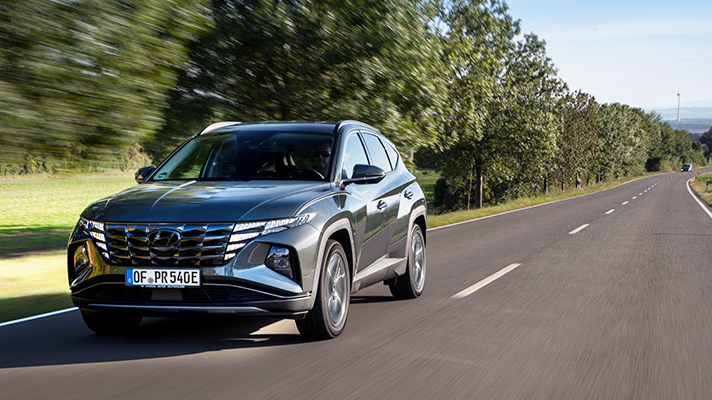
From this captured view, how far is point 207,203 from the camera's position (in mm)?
4914

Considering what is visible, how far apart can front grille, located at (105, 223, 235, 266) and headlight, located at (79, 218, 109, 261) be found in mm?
282

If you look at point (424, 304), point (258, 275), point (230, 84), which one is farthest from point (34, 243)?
point (258, 275)

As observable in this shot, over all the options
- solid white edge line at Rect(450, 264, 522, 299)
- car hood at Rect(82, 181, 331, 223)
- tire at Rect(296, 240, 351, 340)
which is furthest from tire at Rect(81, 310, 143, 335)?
solid white edge line at Rect(450, 264, 522, 299)

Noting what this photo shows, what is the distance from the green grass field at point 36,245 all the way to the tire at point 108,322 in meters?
1.53

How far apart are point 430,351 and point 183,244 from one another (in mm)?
1932

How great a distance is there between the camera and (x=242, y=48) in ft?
42.5

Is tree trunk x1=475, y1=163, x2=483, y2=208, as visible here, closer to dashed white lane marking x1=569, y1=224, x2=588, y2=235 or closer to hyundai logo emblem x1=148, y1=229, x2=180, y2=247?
dashed white lane marking x1=569, y1=224, x2=588, y2=235

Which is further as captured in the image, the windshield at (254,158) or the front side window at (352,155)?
the front side window at (352,155)

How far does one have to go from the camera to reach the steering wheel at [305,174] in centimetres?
587

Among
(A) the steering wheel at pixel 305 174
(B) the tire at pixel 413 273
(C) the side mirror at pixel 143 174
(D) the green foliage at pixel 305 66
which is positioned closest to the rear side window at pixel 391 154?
(B) the tire at pixel 413 273

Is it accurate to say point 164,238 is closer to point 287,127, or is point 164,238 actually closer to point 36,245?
point 287,127

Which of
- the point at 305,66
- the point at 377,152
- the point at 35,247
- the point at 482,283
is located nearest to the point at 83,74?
the point at 377,152

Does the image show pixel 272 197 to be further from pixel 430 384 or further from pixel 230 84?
pixel 230 84

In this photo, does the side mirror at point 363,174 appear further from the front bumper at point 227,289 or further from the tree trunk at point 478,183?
the tree trunk at point 478,183
